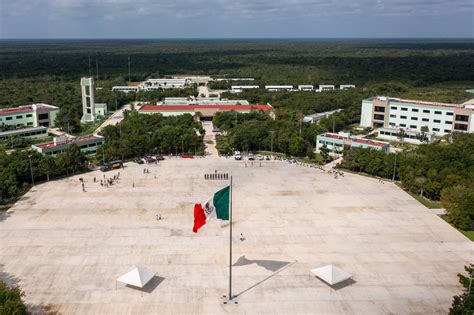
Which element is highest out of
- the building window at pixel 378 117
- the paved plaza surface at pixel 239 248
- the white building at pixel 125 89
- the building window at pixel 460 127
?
the white building at pixel 125 89

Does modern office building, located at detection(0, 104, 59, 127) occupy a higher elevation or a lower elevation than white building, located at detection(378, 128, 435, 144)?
higher

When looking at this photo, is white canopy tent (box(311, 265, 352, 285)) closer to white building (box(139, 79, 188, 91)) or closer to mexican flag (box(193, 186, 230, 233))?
mexican flag (box(193, 186, 230, 233))

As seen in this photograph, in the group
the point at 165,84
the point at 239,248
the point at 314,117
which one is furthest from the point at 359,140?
the point at 165,84

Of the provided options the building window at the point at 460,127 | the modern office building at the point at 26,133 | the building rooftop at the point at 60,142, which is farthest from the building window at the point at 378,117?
the modern office building at the point at 26,133

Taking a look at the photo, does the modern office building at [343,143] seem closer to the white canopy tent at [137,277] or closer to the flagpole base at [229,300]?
the flagpole base at [229,300]

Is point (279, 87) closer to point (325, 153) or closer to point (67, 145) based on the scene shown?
point (325, 153)

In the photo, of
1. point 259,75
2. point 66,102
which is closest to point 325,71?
point 259,75

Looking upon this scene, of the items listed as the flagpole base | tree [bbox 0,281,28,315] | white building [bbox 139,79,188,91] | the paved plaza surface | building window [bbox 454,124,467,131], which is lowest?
the flagpole base

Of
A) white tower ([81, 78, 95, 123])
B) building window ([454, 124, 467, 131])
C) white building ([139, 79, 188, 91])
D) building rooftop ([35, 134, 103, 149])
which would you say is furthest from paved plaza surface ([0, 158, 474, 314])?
white building ([139, 79, 188, 91])
